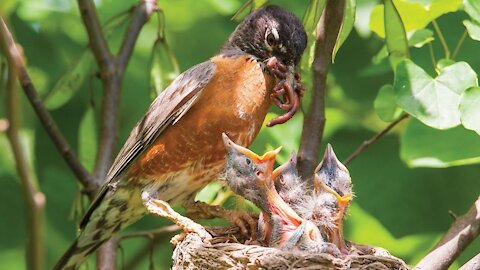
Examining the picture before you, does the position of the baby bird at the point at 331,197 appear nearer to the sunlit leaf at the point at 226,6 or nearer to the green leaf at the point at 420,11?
the green leaf at the point at 420,11

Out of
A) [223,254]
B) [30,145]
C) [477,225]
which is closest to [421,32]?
[477,225]

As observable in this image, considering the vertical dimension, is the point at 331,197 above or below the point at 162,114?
below

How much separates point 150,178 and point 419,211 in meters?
1.30

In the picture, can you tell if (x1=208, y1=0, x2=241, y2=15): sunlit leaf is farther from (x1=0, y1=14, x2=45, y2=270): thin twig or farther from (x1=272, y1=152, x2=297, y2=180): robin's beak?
(x1=0, y1=14, x2=45, y2=270): thin twig

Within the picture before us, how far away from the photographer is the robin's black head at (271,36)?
3.71m

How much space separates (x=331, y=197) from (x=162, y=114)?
738 millimetres

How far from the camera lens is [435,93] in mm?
3193

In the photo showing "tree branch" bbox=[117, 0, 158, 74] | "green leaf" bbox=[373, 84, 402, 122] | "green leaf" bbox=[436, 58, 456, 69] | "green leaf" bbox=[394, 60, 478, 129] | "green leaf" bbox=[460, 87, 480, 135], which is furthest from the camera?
"tree branch" bbox=[117, 0, 158, 74]

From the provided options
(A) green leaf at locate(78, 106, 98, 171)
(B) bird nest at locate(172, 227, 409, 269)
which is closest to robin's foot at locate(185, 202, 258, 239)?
(B) bird nest at locate(172, 227, 409, 269)

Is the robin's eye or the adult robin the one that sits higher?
the robin's eye

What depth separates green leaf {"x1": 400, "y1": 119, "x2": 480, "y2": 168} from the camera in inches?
141

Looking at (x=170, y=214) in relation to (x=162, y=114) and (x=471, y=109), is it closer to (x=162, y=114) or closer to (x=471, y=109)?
(x=162, y=114)

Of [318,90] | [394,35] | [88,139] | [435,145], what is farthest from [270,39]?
[88,139]

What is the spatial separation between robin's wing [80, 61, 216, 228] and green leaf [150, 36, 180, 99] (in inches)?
6.0
